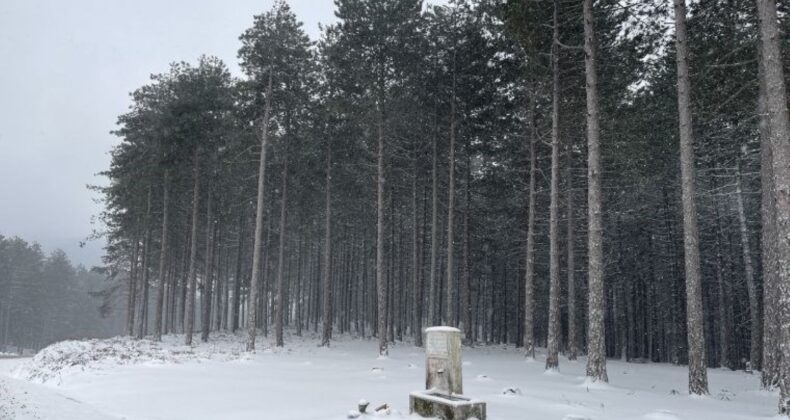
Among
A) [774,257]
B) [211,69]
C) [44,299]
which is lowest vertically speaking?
[44,299]

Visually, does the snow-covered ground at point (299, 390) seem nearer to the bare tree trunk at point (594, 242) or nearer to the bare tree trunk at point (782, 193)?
the bare tree trunk at point (594, 242)

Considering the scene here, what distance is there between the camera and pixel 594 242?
43.3ft

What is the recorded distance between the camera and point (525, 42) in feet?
52.5

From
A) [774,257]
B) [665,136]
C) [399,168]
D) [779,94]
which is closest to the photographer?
[779,94]

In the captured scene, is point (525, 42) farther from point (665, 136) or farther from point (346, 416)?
point (346, 416)

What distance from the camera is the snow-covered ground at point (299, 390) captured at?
8.72 meters

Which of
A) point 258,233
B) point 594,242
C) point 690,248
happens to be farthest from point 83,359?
point 690,248

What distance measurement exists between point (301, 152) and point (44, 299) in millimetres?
67946

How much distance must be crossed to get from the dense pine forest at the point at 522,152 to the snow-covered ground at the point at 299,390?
1.30m

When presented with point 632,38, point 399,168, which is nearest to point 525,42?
point 632,38

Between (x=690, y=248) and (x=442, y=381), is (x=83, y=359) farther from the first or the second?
(x=690, y=248)

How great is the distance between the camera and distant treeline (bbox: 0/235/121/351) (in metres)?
67.2

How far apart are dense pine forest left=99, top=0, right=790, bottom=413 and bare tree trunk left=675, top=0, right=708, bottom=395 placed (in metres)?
0.05

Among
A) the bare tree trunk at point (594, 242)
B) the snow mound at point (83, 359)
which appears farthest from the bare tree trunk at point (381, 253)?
the bare tree trunk at point (594, 242)
